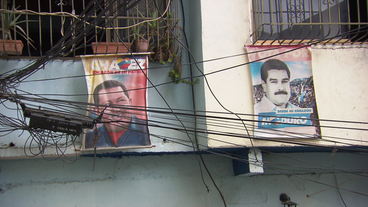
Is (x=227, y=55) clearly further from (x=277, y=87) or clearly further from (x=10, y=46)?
(x=10, y=46)

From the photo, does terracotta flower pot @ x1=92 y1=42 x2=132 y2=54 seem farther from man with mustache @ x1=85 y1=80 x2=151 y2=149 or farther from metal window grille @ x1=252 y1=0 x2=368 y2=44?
metal window grille @ x1=252 y1=0 x2=368 y2=44

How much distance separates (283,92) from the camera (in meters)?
4.50

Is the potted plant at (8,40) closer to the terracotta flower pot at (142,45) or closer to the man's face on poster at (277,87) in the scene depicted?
the terracotta flower pot at (142,45)

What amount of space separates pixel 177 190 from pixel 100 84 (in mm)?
2056

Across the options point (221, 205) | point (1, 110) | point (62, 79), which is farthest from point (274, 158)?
point (1, 110)

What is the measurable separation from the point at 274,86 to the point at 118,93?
2.28 meters

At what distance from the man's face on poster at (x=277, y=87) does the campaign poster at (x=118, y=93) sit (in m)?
1.81

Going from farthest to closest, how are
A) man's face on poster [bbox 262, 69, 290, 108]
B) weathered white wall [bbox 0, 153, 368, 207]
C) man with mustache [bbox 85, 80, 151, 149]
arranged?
weathered white wall [bbox 0, 153, 368, 207] < man's face on poster [bbox 262, 69, 290, 108] < man with mustache [bbox 85, 80, 151, 149]

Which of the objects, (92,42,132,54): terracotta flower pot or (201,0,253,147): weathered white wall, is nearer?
(201,0,253,147): weathered white wall

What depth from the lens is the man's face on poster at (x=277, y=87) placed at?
14.7 feet

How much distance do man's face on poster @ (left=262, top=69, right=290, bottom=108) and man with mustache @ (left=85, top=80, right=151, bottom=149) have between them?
1854 millimetres

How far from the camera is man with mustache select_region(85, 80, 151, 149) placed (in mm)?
4367

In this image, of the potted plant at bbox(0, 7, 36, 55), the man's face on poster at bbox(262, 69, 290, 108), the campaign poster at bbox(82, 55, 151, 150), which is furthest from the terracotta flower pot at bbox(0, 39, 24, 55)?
the man's face on poster at bbox(262, 69, 290, 108)

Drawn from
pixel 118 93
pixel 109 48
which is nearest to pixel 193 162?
pixel 118 93
